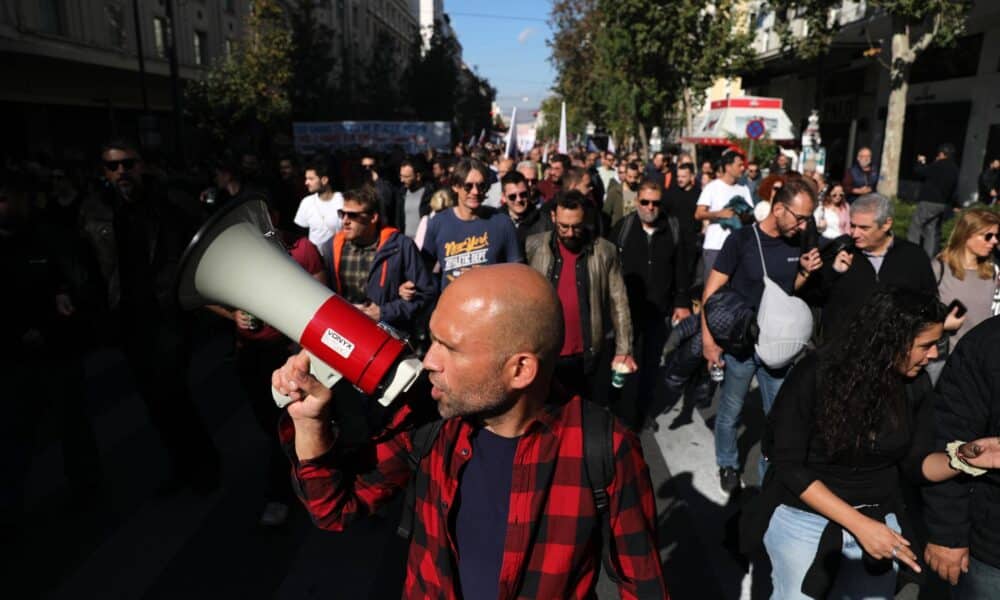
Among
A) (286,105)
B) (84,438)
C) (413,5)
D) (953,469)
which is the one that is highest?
(413,5)

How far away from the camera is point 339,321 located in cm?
148

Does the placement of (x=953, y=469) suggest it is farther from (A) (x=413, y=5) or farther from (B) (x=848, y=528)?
(A) (x=413, y=5)

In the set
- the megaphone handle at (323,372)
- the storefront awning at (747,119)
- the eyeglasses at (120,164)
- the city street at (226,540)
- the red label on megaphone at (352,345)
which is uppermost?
the storefront awning at (747,119)

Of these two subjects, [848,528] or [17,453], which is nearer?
[848,528]

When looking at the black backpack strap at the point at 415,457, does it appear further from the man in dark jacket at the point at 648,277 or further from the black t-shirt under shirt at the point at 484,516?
the man in dark jacket at the point at 648,277

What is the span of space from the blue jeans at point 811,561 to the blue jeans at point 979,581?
20 centimetres

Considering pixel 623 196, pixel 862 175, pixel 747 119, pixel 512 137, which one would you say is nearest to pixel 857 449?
pixel 623 196

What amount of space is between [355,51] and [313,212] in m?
→ 45.7

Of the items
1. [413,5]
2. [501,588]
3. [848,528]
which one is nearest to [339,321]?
[501,588]

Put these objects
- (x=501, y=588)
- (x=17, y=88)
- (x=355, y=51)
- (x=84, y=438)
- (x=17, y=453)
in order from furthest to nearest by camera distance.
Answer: (x=355, y=51) < (x=17, y=88) < (x=84, y=438) < (x=17, y=453) < (x=501, y=588)

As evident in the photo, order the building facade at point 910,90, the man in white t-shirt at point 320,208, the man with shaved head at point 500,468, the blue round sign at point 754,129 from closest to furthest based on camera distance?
the man with shaved head at point 500,468 → the man in white t-shirt at point 320,208 → the blue round sign at point 754,129 → the building facade at point 910,90

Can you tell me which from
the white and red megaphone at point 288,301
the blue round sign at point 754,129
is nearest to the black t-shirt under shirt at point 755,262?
the white and red megaphone at point 288,301

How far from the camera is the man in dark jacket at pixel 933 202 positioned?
9.23m

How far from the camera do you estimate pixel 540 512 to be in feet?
4.88
